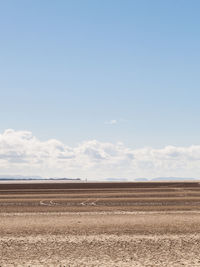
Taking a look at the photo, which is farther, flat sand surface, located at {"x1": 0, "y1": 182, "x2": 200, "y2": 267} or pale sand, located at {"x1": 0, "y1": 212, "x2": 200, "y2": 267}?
flat sand surface, located at {"x1": 0, "y1": 182, "x2": 200, "y2": 267}

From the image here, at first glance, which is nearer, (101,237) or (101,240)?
(101,240)

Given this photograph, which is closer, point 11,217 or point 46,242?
point 46,242

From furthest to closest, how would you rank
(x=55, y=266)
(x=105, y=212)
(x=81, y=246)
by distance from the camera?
(x=105, y=212)
(x=81, y=246)
(x=55, y=266)

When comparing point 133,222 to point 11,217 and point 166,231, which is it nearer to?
point 166,231

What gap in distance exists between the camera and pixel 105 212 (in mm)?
30938

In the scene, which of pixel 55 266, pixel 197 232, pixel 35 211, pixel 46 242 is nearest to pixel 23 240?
pixel 46 242

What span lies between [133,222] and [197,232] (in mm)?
4873

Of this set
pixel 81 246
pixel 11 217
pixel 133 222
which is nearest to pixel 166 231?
pixel 133 222

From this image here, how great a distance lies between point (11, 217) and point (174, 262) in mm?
17183

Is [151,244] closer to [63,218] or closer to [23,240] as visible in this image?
[23,240]

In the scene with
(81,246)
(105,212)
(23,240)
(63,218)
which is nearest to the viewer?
(81,246)

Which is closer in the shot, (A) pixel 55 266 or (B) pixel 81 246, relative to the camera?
(A) pixel 55 266

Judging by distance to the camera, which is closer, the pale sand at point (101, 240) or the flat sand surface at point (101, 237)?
the pale sand at point (101, 240)

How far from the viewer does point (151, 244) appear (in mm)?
18531
